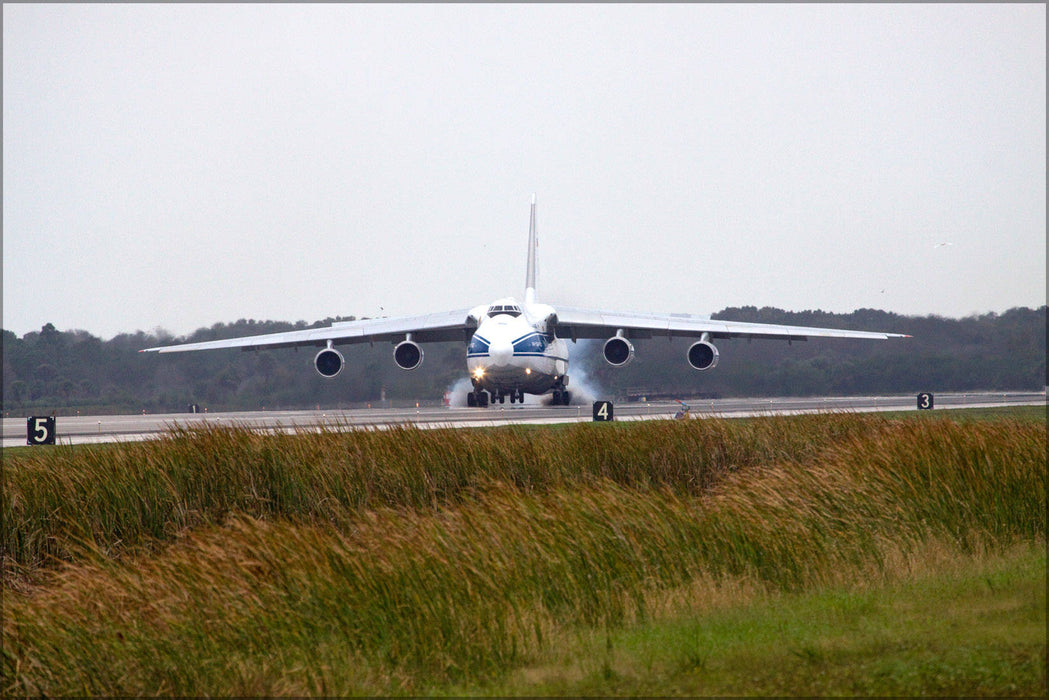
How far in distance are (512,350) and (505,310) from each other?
253cm

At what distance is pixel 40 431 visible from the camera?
19.0 meters

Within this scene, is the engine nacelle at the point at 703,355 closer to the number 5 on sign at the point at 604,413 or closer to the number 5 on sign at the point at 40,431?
the number 5 on sign at the point at 604,413

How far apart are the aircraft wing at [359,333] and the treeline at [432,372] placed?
6.23 feet

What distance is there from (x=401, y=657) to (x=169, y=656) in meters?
1.67

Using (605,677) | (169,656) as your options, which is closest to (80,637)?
(169,656)

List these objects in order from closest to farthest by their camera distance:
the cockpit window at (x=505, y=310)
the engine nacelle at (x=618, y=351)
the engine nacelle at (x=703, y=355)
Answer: the engine nacelle at (x=703, y=355) → the cockpit window at (x=505, y=310) → the engine nacelle at (x=618, y=351)

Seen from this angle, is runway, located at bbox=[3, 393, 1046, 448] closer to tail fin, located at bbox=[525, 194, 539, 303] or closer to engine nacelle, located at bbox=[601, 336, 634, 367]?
engine nacelle, located at bbox=[601, 336, 634, 367]

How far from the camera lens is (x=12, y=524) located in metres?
12.1

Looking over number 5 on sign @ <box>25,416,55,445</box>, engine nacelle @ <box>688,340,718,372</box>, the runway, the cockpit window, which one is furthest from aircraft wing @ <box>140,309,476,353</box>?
number 5 on sign @ <box>25,416,55,445</box>

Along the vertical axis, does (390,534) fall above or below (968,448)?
below

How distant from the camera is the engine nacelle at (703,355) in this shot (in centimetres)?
3100

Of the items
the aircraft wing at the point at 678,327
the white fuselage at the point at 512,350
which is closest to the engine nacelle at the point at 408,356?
the white fuselage at the point at 512,350

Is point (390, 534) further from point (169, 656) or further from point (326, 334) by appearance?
point (326, 334)

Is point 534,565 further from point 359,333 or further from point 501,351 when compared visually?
point 359,333
